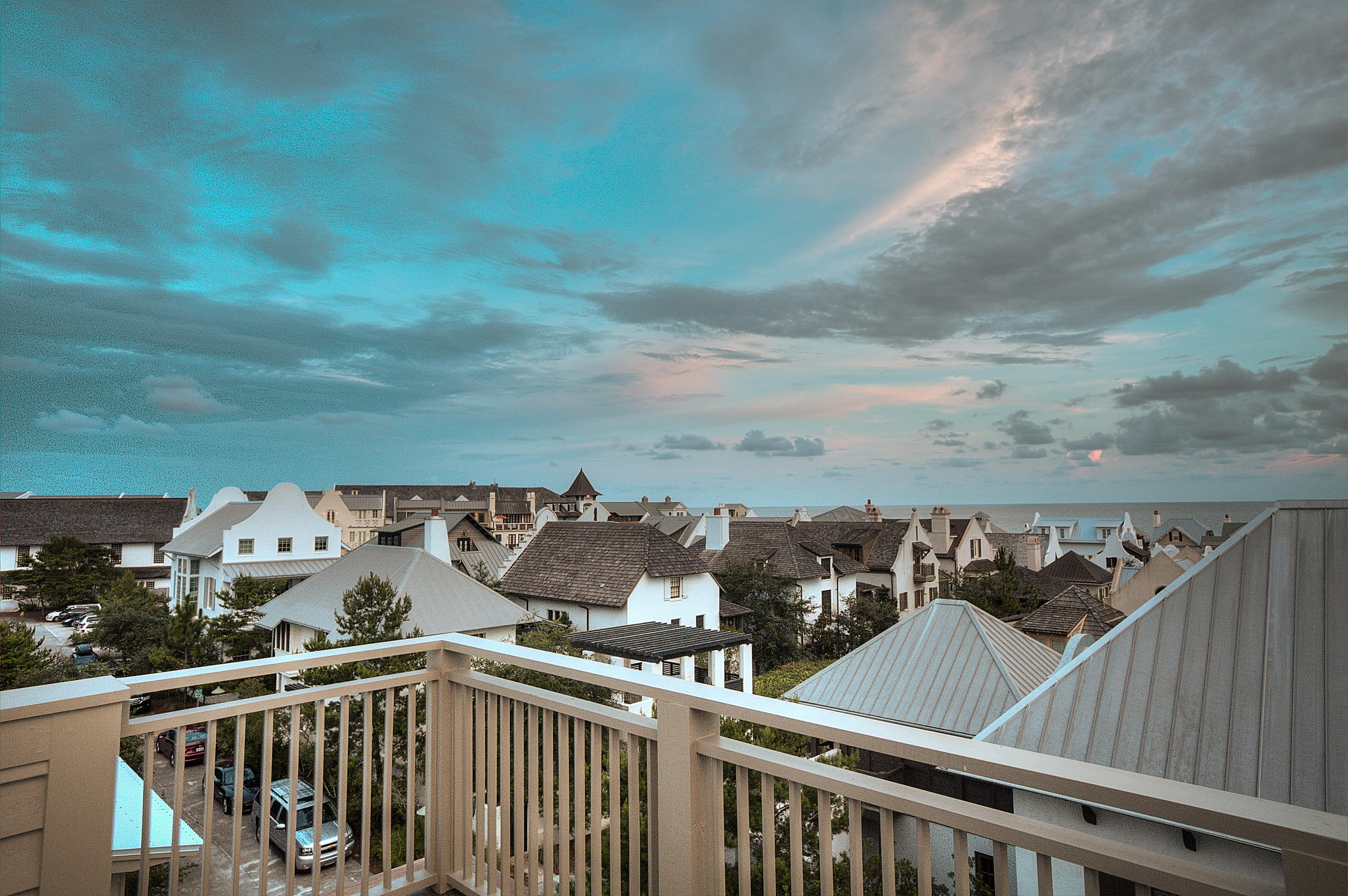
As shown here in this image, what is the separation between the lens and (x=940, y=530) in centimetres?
3841

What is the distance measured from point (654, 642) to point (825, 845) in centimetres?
1342

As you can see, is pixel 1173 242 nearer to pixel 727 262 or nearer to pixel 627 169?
pixel 627 169

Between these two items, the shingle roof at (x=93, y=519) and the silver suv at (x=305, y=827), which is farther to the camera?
the shingle roof at (x=93, y=519)

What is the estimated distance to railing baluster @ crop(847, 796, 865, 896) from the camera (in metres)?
1.35

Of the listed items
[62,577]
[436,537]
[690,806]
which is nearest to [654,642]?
[436,537]

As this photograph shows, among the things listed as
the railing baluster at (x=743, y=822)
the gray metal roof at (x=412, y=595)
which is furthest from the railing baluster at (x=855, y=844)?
the gray metal roof at (x=412, y=595)

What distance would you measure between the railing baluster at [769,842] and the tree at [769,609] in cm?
2425

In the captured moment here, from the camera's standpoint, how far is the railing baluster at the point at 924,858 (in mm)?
1290

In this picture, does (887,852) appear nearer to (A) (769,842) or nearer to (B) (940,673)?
(A) (769,842)

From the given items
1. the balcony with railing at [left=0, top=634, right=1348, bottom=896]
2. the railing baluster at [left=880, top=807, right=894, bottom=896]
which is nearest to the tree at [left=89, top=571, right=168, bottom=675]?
the balcony with railing at [left=0, top=634, right=1348, bottom=896]

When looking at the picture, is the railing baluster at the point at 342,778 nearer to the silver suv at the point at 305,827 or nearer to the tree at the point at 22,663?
the silver suv at the point at 305,827

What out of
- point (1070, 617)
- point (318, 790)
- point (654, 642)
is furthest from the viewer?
point (1070, 617)

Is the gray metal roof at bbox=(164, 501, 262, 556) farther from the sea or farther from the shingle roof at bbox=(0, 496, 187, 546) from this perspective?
the sea

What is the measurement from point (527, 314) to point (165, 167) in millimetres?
13859
